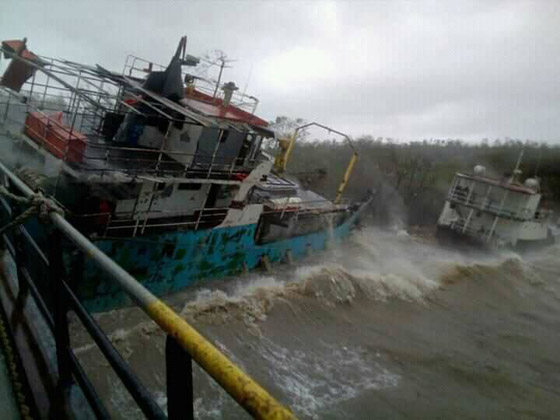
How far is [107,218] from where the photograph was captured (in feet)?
28.0

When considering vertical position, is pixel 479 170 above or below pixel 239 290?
above

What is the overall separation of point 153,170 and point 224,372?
799 centimetres

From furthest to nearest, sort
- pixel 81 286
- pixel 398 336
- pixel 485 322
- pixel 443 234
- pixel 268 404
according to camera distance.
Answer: pixel 443 234, pixel 485 322, pixel 398 336, pixel 81 286, pixel 268 404

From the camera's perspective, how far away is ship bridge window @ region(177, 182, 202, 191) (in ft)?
33.2

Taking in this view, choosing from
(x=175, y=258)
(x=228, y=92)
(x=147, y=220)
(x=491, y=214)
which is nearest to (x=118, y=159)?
(x=147, y=220)

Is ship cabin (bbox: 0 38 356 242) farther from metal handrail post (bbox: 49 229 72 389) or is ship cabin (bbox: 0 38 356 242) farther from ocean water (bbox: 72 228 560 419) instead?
metal handrail post (bbox: 49 229 72 389)

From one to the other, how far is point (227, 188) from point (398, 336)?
6.27 m

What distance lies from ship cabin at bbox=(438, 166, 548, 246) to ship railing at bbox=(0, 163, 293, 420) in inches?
919

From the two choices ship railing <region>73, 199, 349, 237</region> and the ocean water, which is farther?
ship railing <region>73, 199, 349, 237</region>

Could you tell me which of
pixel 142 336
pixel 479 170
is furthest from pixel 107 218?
pixel 479 170

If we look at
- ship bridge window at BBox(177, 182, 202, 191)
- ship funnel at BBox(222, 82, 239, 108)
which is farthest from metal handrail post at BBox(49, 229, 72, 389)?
ship funnel at BBox(222, 82, 239, 108)

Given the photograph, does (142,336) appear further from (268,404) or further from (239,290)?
(268,404)

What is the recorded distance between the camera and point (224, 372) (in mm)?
1146

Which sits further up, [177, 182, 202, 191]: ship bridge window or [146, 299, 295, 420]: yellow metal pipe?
[146, 299, 295, 420]: yellow metal pipe
